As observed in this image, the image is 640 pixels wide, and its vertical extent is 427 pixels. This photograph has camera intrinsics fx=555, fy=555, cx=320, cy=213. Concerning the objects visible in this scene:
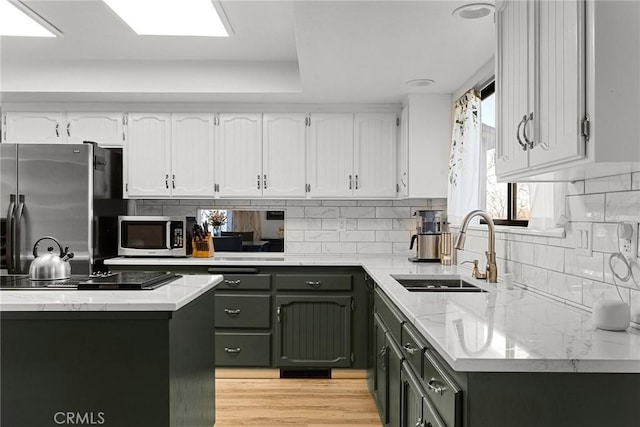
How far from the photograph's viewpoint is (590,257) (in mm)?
2113

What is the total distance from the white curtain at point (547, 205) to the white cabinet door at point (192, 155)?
2819 mm

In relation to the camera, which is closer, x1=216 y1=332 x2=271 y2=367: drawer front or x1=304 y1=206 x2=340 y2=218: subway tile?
x1=216 y1=332 x2=271 y2=367: drawer front

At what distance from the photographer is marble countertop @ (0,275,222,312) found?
221 centimetres

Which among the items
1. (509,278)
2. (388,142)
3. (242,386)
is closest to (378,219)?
(388,142)

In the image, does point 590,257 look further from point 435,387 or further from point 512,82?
point 435,387

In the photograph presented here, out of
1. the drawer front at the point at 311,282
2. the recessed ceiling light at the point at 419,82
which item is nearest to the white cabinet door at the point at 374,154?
the recessed ceiling light at the point at 419,82

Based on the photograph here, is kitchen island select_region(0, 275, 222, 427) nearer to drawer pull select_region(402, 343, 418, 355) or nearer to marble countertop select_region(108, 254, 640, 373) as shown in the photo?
drawer pull select_region(402, 343, 418, 355)

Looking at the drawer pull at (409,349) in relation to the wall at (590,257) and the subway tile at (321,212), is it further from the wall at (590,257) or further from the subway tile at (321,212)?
the subway tile at (321,212)

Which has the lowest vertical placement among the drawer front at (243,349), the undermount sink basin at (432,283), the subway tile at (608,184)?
the drawer front at (243,349)

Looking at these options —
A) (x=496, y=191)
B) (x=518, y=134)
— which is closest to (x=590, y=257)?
(x=518, y=134)

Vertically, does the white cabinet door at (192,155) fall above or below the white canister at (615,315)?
above

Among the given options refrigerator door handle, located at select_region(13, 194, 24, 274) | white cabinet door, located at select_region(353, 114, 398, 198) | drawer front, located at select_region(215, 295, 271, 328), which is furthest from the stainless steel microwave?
white cabinet door, located at select_region(353, 114, 398, 198)

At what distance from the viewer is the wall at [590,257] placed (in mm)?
1837

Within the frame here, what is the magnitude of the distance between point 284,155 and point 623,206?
3.17 metres
